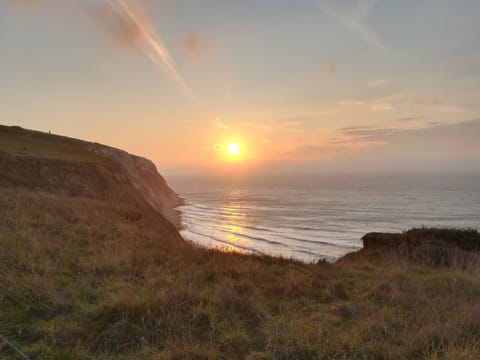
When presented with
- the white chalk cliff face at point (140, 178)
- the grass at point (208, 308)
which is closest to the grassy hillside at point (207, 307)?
the grass at point (208, 308)

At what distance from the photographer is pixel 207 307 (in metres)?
4.86

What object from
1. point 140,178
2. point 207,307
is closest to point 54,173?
point 207,307

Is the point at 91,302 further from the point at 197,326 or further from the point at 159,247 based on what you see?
the point at 159,247

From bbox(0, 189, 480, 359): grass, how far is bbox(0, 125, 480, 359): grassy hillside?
17mm

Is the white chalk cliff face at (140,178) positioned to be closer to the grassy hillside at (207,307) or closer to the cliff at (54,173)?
the cliff at (54,173)

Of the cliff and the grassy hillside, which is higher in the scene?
the cliff

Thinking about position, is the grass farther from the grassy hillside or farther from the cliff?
the cliff

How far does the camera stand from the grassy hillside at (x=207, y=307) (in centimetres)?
402

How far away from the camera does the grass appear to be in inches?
158

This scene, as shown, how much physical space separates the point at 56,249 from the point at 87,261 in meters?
1.24

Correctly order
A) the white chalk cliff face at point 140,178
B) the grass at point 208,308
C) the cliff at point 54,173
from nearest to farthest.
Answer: the grass at point 208,308 < the cliff at point 54,173 < the white chalk cliff face at point 140,178

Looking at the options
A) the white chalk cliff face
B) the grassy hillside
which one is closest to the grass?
the grassy hillside

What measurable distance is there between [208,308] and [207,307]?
2 centimetres

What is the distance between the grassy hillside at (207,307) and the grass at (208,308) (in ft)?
0.06
